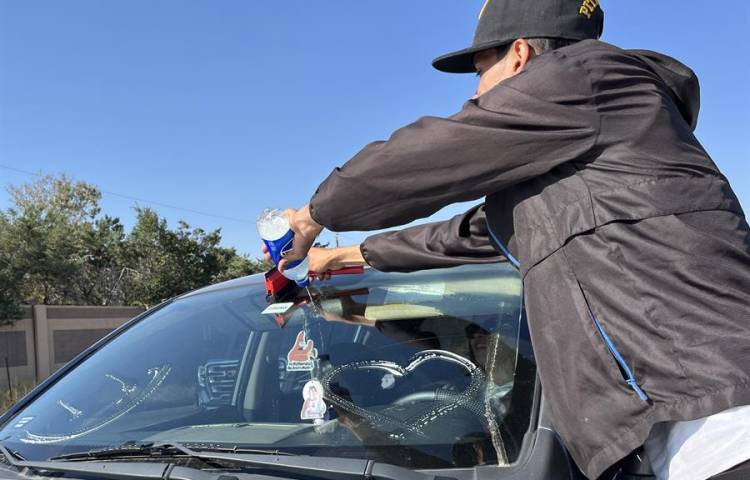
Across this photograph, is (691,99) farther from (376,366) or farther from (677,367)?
(376,366)

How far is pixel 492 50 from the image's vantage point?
5.50 feet

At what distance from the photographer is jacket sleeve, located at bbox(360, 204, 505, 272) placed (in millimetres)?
2076

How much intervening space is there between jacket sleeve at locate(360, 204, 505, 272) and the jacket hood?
64 centimetres

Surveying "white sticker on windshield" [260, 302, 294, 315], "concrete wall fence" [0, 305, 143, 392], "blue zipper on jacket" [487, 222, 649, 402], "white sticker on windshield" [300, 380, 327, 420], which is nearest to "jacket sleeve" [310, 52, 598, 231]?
"blue zipper on jacket" [487, 222, 649, 402]

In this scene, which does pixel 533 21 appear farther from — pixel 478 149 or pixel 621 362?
pixel 621 362

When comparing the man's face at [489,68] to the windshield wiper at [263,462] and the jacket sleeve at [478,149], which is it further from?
the windshield wiper at [263,462]

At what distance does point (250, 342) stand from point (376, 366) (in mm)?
730

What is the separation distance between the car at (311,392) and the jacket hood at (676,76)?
2.29 feet

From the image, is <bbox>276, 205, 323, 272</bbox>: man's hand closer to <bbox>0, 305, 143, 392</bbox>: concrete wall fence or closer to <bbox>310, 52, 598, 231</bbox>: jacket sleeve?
<bbox>310, 52, 598, 231</bbox>: jacket sleeve

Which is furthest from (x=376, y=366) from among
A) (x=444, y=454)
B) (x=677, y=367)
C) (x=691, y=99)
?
(x=691, y=99)

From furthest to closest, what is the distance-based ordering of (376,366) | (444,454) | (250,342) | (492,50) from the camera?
1. (250,342)
2. (376,366)
3. (492,50)
4. (444,454)

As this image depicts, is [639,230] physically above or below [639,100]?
below

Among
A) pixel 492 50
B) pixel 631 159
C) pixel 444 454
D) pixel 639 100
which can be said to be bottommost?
pixel 444 454

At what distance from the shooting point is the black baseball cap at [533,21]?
158 cm
